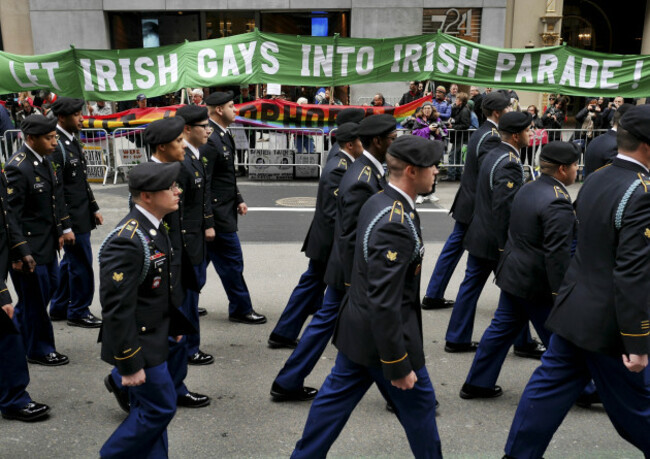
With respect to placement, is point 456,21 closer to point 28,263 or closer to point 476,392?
point 476,392

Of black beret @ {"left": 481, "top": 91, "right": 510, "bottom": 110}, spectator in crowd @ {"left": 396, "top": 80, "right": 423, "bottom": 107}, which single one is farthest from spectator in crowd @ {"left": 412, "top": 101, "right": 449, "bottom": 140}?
black beret @ {"left": 481, "top": 91, "right": 510, "bottom": 110}

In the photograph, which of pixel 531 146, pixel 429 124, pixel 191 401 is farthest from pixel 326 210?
pixel 531 146

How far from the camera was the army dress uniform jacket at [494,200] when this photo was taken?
18.2ft

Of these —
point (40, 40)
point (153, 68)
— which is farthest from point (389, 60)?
point (40, 40)

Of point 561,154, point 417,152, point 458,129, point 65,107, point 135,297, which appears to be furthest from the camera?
point 458,129

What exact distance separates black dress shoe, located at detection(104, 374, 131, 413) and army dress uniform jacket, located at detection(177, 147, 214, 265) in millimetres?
1155

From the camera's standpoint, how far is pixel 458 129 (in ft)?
47.0

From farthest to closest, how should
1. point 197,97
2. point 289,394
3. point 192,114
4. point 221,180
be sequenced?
point 197,97 < point 221,180 < point 192,114 < point 289,394

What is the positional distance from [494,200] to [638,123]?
2049 mm

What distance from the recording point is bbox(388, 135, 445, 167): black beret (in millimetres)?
3439

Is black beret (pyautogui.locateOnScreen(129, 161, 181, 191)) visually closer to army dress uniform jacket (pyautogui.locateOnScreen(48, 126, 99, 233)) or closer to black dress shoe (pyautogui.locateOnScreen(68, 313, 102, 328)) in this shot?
army dress uniform jacket (pyautogui.locateOnScreen(48, 126, 99, 233))

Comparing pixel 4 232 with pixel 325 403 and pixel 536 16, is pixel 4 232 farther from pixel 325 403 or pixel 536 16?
pixel 536 16

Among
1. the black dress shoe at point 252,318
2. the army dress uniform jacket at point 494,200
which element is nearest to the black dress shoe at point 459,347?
the army dress uniform jacket at point 494,200

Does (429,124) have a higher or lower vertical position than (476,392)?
higher
